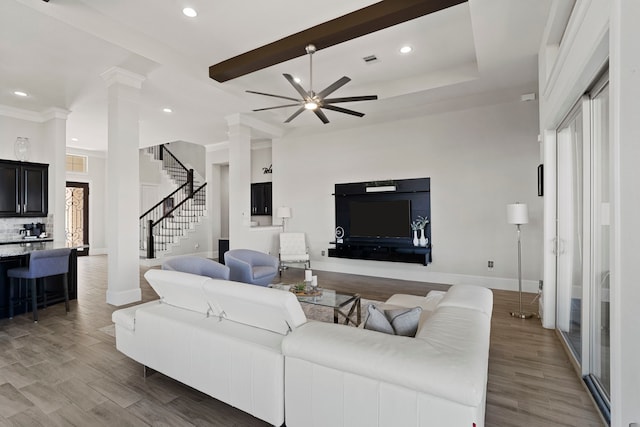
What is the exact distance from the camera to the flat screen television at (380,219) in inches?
250

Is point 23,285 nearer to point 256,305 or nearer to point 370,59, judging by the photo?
point 256,305

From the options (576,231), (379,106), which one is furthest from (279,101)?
(576,231)

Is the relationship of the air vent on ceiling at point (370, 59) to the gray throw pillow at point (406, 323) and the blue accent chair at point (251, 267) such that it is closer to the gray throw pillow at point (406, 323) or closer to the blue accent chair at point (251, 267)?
the blue accent chair at point (251, 267)

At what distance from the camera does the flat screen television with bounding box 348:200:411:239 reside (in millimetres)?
6344

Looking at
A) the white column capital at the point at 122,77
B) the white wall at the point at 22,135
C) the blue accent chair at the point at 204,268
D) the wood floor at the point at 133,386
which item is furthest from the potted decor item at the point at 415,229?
the white wall at the point at 22,135

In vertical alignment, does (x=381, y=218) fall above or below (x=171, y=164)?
below

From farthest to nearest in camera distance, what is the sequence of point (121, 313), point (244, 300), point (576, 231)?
1. point (576, 231)
2. point (121, 313)
3. point (244, 300)

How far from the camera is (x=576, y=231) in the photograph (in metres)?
3.09

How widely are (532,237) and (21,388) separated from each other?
6563 millimetres

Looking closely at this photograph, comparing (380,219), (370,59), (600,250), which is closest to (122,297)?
(380,219)

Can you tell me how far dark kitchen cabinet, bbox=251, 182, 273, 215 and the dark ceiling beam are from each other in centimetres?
410

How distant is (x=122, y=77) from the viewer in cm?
454

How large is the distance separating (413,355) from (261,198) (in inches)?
299

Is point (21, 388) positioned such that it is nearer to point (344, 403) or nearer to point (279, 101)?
point (344, 403)
